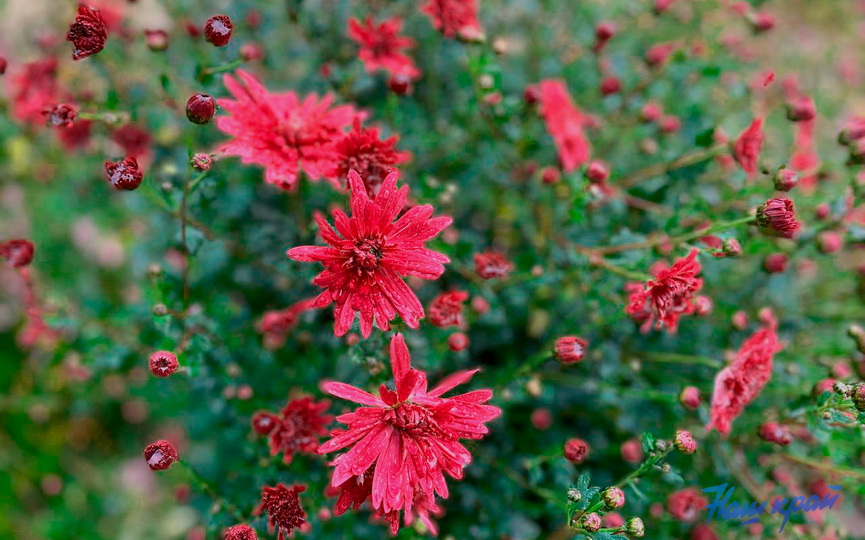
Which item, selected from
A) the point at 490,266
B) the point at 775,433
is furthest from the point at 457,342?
the point at 775,433

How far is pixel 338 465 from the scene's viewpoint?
1.34m

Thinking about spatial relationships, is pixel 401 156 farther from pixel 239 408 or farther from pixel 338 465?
pixel 239 408

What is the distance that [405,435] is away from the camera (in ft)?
4.67

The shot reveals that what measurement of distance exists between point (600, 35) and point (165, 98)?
4.91ft

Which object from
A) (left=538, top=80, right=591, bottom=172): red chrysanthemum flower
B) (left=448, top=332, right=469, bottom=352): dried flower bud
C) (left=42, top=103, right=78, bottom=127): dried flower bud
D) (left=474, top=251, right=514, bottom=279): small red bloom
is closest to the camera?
(left=42, top=103, right=78, bottom=127): dried flower bud

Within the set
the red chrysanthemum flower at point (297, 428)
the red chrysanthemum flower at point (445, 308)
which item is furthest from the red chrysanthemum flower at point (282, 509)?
the red chrysanthemum flower at point (445, 308)

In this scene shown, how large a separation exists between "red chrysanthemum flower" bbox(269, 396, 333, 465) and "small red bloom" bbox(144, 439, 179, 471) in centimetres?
28

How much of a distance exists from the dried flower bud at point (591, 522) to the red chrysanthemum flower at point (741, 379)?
1.55 ft

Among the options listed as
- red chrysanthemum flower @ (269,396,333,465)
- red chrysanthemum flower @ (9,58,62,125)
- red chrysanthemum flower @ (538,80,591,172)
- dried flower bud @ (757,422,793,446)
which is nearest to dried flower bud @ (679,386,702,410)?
dried flower bud @ (757,422,793,446)

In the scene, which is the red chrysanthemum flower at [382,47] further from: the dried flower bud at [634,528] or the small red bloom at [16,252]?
the dried flower bud at [634,528]

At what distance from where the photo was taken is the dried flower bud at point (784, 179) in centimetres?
160

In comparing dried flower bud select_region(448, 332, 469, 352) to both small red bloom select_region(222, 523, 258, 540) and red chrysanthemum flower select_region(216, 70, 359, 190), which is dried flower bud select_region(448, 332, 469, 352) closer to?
red chrysanthemum flower select_region(216, 70, 359, 190)

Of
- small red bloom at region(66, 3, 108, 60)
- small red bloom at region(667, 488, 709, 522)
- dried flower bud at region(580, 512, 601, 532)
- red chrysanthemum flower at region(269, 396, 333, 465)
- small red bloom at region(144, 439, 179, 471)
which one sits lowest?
small red bloom at region(667, 488, 709, 522)

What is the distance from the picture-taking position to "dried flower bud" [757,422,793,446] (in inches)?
64.9
